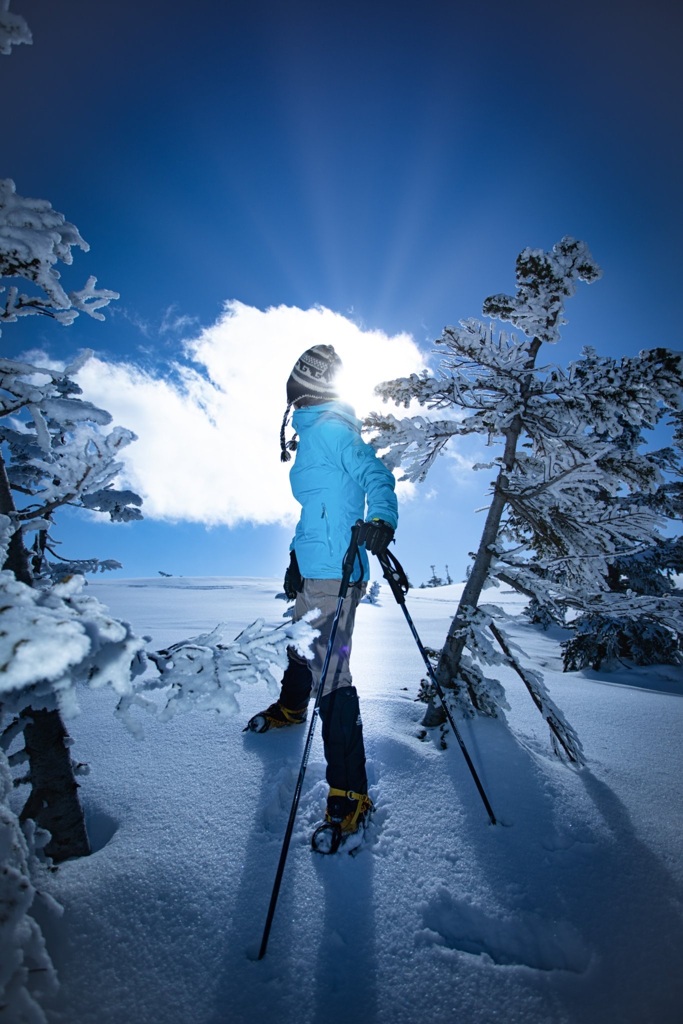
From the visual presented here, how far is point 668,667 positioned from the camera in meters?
9.69

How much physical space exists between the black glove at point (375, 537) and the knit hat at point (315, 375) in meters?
1.36

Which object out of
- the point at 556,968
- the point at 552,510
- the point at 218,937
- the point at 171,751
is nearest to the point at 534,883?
the point at 556,968

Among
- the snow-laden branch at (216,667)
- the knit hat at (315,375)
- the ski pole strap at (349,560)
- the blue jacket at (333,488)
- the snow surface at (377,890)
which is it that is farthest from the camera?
the knit hat at (315,375)

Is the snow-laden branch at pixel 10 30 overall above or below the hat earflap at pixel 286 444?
above

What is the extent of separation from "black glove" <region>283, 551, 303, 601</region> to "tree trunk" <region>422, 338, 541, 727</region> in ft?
5.72

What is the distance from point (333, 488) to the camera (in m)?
3.07

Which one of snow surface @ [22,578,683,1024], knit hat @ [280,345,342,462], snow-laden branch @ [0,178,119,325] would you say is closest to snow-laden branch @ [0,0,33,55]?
snow-laden branch @ [0,178,119,325]

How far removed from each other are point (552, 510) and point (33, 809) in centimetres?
466

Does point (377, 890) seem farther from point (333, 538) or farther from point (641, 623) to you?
Answer: point (641, 623)

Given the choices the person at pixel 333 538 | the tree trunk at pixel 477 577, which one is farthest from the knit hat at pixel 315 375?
the tree trunk at pixel 477 577

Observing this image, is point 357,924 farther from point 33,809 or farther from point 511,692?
point 511,692

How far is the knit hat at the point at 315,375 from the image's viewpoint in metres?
3.44

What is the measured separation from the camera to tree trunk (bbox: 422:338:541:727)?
3.92 m

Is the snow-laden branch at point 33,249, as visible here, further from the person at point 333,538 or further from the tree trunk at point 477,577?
the tree trunk at point 477,577
